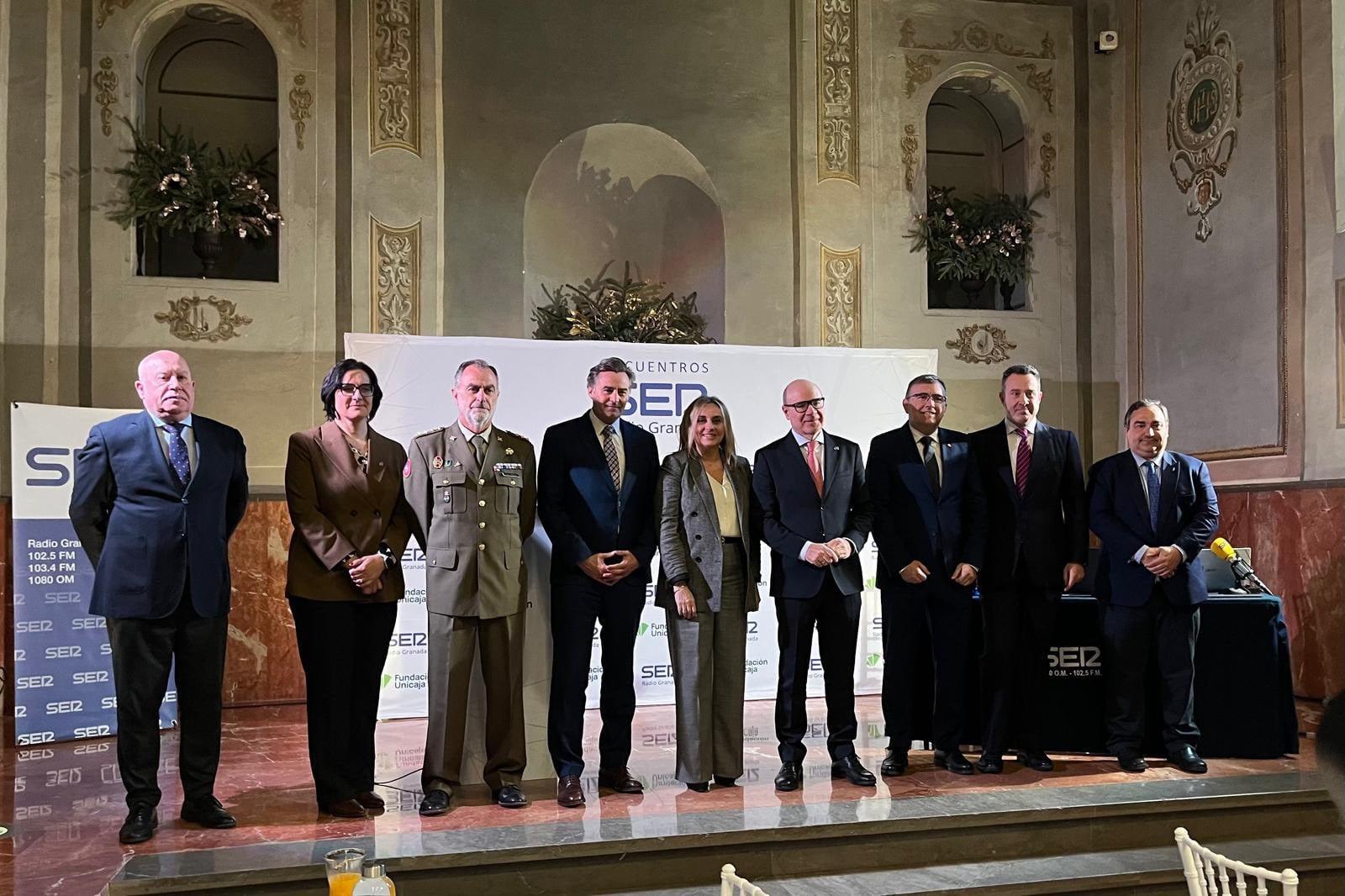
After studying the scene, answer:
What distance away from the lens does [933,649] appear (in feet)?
15.8

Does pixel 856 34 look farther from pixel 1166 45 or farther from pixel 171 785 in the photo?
pixel 171 785

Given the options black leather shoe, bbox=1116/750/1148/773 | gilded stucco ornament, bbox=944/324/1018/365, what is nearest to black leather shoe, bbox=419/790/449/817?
black leather shoe, bbox=1116/750/1148/773

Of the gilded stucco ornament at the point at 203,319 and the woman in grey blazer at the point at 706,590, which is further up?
the gilded stucco ornament at the point at 203,319

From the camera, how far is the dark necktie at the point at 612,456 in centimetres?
453

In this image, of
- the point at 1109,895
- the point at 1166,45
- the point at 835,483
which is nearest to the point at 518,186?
the point at 835,483

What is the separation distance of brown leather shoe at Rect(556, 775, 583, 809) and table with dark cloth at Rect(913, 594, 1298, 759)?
1.55 m

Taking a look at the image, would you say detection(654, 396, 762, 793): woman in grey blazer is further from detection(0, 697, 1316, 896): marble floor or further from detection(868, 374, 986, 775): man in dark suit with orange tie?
detection(868, 374, 986, 775): man in dark suit with orange tie

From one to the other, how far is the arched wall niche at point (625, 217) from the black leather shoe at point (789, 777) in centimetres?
392

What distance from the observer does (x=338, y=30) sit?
7434 millimetres

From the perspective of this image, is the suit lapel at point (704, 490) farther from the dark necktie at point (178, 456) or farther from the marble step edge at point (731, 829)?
the dark necktie at point (178, 456)

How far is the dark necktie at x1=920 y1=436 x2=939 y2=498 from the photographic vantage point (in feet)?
15.6

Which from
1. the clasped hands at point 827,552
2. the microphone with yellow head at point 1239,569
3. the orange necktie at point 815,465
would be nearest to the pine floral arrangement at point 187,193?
the orange necktie at point 815,465

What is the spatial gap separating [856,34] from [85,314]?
5.24 m

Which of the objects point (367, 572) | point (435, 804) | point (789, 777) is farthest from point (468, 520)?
point (789, 777)
